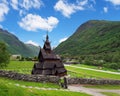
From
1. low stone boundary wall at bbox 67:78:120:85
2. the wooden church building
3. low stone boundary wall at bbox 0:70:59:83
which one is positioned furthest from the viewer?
the wooden church building

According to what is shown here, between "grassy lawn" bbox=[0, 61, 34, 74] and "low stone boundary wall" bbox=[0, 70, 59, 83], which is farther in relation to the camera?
"grassy lawn" bbox=[0, 61, 34, 74]

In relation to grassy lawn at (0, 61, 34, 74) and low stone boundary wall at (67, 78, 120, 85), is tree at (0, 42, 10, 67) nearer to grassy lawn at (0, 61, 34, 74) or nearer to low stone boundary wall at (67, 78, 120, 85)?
grassy lawn at (0, 61, 34, 74)

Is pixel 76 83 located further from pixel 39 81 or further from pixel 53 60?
pixel 53 60

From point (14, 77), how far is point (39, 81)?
4649 millimetres

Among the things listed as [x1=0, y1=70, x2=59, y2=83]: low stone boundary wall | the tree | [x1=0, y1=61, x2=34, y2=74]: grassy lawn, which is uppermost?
the tree

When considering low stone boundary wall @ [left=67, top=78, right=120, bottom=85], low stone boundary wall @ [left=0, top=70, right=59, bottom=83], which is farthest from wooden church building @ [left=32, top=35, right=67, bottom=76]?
low stone boundary wall @ [left=0, top=70, right=59, bottom=83]

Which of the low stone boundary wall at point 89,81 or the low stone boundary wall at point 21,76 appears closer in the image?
the low stone boundary wall at point 21,76

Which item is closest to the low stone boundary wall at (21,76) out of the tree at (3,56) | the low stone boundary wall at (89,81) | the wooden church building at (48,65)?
the low stone boundary wall at (89,81)

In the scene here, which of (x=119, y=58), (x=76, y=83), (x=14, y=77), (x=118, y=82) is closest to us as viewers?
(x=14, y=77)

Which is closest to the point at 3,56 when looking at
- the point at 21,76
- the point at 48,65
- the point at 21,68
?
the point at 21,68

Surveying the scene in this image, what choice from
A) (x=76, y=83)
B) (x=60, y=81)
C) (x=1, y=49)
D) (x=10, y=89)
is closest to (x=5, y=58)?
(x=1, y=49)

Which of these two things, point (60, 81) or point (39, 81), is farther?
point (60, 81)

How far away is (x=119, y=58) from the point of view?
171250 mm

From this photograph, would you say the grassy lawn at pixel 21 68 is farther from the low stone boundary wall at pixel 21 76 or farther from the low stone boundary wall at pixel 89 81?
the low stone boundary wall at pixel 21 76
